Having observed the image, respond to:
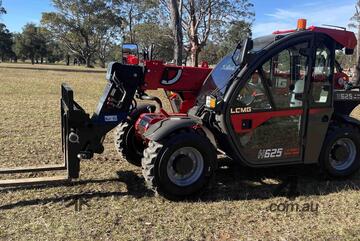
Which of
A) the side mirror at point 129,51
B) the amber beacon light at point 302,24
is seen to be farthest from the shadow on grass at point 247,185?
the amber beacon light at point 302,24

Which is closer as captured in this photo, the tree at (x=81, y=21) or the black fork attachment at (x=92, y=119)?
the black fork attachment at (x=92, y=119)

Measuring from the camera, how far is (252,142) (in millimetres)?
5395

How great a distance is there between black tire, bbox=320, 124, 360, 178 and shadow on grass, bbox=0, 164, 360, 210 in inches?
6.8

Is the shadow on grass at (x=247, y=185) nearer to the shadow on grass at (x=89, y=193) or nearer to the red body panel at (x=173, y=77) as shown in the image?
the shadow on grass at (x=89, y=193)

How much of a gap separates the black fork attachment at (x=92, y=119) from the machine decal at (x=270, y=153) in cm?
181

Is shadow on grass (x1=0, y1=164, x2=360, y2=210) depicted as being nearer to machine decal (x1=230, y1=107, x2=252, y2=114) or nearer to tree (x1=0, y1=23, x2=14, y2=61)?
machine decal (x1=230, y1=107, x2=252, y2=114)

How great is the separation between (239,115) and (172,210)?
1.43 m

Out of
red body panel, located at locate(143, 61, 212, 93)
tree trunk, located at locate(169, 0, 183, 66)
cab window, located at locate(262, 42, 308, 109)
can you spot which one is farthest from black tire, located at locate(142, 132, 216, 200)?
tree trunk, located at locate(169, 0, 183, 66)

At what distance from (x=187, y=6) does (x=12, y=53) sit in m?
69.3

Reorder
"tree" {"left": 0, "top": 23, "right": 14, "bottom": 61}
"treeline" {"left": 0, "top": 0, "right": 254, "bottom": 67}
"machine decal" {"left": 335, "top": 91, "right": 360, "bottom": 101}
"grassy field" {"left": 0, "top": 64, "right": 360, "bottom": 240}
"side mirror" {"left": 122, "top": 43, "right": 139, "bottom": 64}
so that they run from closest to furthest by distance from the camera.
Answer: "grassy field" {"left": 0, "top": 64, "right": 360, "bottom": 240} < "side mirror" {"left": 122, "top": 43, "right": 139, "bottom": 64} < "machine decal" {"left": 335, "top": 91, "right": 360, "bottom": 101} < "treeline" {"left": 0, "top": 0, "right": 254, "bottom": 67} < "tree" {"left": 0, "top": 23, "right": 14, "bottom": 61}

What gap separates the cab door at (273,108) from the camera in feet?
17.2

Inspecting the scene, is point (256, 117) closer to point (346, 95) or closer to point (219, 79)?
point (219, 79)

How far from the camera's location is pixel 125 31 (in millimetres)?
59094

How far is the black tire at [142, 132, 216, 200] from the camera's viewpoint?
491cm
